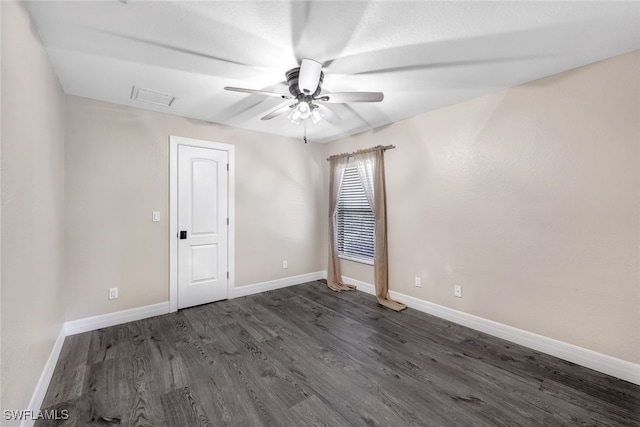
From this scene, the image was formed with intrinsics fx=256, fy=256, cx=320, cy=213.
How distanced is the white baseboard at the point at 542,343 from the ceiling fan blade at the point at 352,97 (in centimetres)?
246

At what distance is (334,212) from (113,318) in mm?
3135

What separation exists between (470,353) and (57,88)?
14.4 feet

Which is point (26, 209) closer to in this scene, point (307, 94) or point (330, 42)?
point (307, 94)

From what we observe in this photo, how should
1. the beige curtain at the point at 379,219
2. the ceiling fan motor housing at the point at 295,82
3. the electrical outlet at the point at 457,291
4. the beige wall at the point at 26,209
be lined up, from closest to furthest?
the beige wall at the point at 26,209 < the ceiling fan motor housing at the point at 295,82 < the electrical outlet at the point at 457,291 < the beige curtain at the point at 379,219

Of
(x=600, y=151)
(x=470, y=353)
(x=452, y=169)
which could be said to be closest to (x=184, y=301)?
(x=470, y=353)

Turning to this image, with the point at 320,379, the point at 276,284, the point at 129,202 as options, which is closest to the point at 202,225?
the point at 129,202

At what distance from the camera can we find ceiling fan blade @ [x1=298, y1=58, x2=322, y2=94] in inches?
74.1

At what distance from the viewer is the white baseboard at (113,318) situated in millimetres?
2602

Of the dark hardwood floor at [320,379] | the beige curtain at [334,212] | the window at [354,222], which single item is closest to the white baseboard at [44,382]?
the dark hardwood floor at [320,379]

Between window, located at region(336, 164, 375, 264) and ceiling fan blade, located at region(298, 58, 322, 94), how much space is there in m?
2.13

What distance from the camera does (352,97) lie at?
2.06 meters

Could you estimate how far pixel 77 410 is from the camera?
164 centimetres

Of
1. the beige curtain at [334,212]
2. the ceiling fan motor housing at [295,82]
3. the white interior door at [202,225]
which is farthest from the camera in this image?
the beige curtain at [334,212]

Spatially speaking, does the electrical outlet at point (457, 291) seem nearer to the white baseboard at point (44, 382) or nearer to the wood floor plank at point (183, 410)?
the wood floor plank at point (183, 410)
